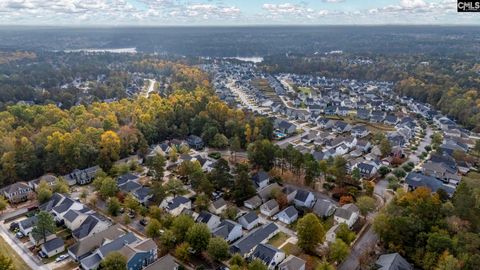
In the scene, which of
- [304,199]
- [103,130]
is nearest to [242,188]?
[304,199]

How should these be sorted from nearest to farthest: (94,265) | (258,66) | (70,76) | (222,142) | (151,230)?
(94,265) → (151,230) → (222,142) → (70,76) → (258,66)

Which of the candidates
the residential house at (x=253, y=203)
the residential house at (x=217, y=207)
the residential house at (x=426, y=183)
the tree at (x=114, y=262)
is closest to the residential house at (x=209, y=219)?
the residential house at (x=217, y=207)

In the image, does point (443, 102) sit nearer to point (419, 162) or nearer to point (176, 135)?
point (419, 162)

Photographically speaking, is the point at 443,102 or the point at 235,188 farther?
the point at 443,102

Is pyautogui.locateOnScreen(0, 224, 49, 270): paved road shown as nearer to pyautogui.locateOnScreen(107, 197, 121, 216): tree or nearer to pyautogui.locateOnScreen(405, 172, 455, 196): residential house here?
pyautogui.locateOnScreen(107, 197, 121, 216): tree

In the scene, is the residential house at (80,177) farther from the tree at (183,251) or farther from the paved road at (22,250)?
the tree at (183,251)

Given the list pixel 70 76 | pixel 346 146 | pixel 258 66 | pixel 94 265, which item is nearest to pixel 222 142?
pixel 346 146

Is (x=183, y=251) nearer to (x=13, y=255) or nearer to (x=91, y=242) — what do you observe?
(x=91, y=242)
